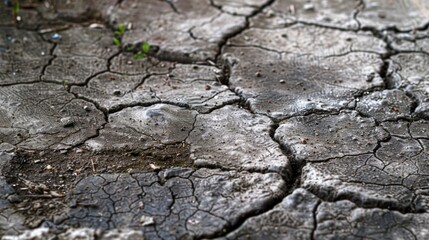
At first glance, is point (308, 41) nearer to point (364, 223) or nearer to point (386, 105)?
point (386, 105)

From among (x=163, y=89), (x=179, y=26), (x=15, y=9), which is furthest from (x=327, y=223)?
(x=15, y=9)

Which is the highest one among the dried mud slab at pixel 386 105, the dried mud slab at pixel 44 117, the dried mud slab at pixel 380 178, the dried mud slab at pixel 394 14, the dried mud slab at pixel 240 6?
the dried mud slab at pixel 380 178

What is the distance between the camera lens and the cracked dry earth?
275 cm

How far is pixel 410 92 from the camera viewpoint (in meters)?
3.66

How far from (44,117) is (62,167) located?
0.47 metres

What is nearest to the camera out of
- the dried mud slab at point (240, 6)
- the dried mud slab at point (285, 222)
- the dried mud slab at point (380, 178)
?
the dried mud slab at point (285, 222)

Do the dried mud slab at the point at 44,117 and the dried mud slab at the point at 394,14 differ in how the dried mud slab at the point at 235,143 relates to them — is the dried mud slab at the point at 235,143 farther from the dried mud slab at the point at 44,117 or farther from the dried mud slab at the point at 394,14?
the dried mud slab at the point at 394,14

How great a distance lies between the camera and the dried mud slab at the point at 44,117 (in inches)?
127

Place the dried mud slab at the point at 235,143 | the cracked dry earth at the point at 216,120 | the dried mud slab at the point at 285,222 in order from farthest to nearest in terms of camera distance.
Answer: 1. the dried mud slab at the point at 235,143
2. the cracked dry earth at the point at 216,120
3. the dried mud slab at the point at 285,222

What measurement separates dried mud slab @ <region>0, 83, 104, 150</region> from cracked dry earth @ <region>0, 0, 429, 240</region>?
1 centimetres

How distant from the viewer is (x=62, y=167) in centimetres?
305

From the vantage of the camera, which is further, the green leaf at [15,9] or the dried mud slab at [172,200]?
the green leaf at [15,9]

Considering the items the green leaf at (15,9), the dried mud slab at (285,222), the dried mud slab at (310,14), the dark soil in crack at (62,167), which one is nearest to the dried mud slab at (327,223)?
the dried mud slab at (285,222)

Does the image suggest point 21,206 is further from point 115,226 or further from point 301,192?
point 301,192
